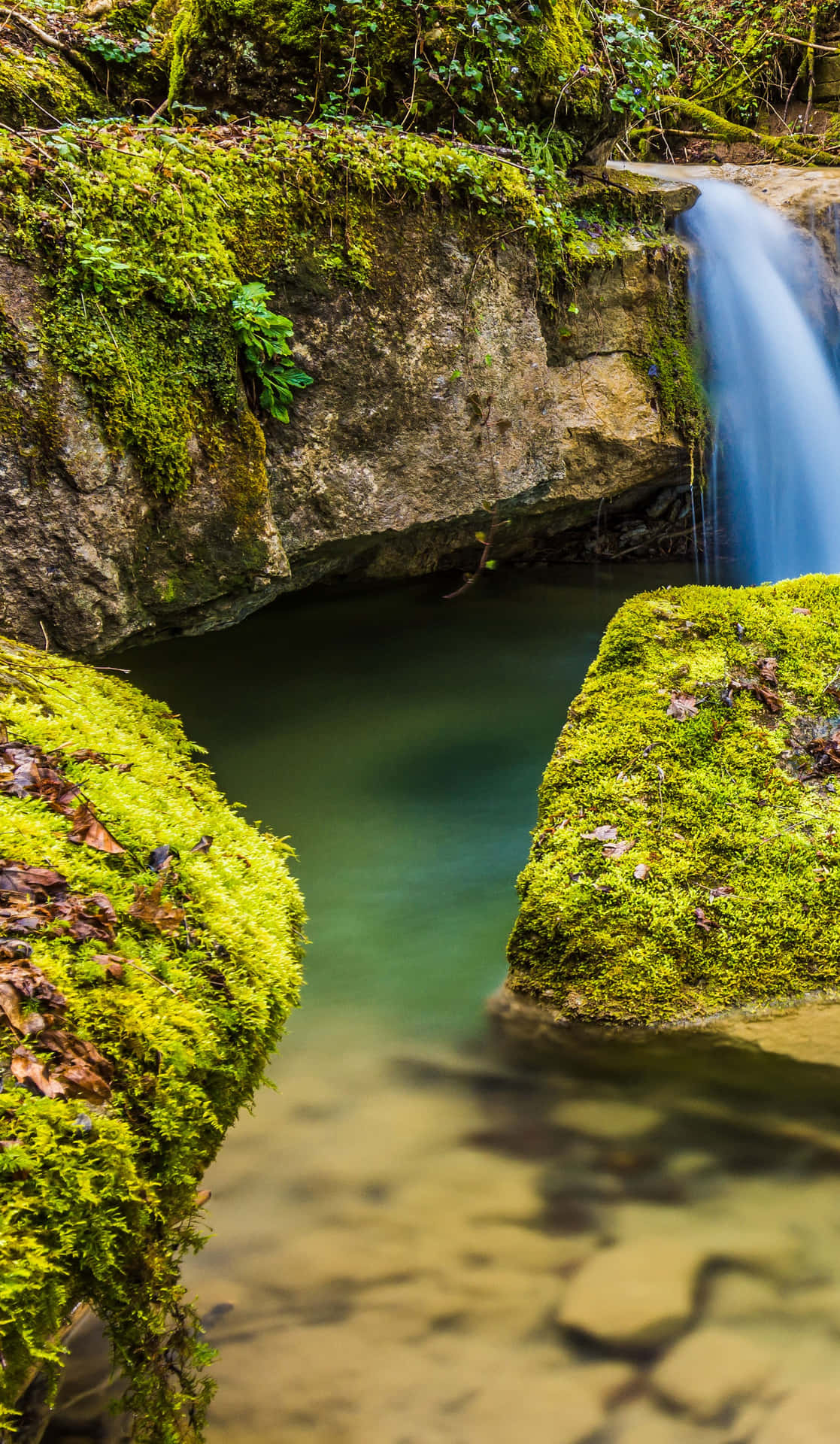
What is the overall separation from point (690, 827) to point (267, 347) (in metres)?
3.29

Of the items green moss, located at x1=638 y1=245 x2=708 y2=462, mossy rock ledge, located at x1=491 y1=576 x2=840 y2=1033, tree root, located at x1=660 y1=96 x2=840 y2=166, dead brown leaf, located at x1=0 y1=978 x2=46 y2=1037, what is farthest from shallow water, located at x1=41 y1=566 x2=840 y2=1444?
tree root, located at x1=660 y1=96 x2=840 y2=166

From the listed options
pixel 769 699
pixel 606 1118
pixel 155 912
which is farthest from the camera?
pixel 769 699

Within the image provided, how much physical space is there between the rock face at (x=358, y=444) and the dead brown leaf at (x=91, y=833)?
2143mm

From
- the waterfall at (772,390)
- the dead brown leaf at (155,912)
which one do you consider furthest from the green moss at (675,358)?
the dead brown leaf at (155,912)

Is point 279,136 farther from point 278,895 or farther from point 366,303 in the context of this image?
point 278,895

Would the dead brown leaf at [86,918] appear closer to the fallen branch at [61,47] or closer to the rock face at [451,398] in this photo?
the rock face at [451,398]

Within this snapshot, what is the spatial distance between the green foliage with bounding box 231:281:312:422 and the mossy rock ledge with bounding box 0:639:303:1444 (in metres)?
2.68

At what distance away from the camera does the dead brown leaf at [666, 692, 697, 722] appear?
4137 millimetres

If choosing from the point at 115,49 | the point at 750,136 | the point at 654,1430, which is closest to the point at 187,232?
the point at 115,49

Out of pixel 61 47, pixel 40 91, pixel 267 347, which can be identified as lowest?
pixel 267 347

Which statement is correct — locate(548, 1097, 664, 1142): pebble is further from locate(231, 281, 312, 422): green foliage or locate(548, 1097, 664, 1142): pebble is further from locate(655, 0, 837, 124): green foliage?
locate(655, 0, 837, 124): green foliage

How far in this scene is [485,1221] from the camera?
2734 mm

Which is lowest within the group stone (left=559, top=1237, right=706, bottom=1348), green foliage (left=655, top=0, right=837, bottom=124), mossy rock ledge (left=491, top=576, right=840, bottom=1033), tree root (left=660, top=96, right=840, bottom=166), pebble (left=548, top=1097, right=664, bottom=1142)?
stone (left=559, top=1237, right=706, bottom=1348)

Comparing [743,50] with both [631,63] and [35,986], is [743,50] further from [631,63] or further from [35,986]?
[35,986]
